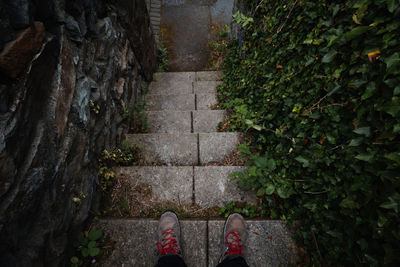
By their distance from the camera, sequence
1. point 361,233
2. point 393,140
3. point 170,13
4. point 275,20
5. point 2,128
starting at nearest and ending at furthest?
point 2,128
point 393,140
point 361,233
point 275,20
point 170,13

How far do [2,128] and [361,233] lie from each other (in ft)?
6.11

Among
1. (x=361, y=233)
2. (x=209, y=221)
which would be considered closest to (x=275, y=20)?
(x=361, y=233)

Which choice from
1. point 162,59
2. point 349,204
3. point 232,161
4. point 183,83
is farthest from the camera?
point 162,59

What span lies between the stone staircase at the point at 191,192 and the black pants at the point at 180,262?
0.13 meters

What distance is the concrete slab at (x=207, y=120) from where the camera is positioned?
8.26ft

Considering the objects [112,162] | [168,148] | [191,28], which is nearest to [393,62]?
[168,148]

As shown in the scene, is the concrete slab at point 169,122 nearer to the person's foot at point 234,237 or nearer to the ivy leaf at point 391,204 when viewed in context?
the person's foot at point 234,237

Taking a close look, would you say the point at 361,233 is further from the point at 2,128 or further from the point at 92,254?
the point at 2,128

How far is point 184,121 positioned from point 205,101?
709mm

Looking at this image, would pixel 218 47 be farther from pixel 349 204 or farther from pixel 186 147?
pixel 349 204

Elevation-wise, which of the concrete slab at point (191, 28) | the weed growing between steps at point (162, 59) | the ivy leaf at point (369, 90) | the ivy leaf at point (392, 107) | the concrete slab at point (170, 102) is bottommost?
the ivy leaf at point (392, 107)

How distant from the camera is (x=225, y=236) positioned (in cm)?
144

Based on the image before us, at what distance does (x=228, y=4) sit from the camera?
529 cm

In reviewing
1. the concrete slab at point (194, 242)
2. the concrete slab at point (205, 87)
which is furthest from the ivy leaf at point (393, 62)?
the concrete slab at point (205, 87)
